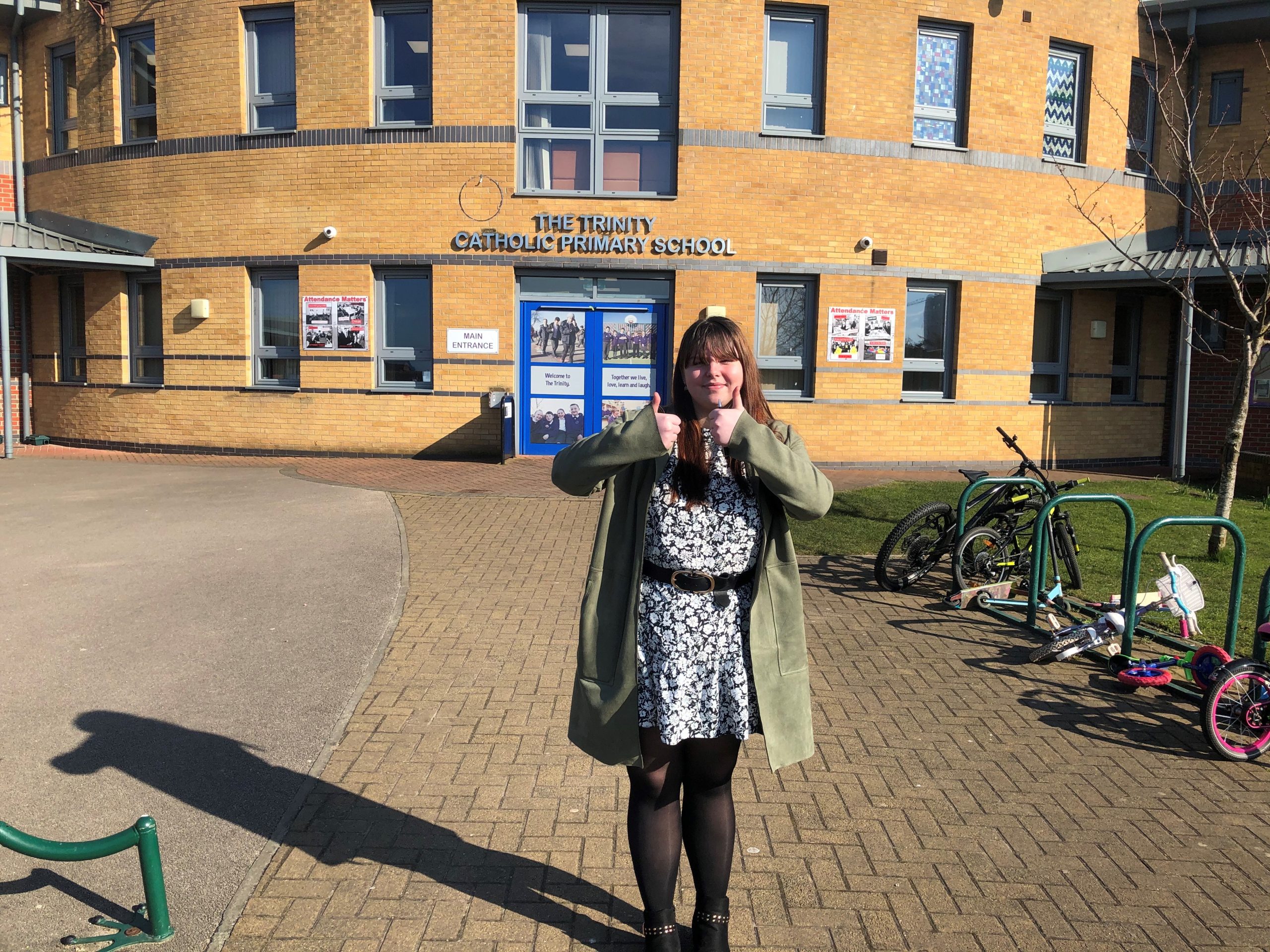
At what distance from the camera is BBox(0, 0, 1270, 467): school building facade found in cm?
1462

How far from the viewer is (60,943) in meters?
3.02

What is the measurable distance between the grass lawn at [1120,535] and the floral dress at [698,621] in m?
4.90

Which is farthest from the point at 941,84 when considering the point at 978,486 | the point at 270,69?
the point at 270,69

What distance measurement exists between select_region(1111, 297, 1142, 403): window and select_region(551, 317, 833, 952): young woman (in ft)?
52.9

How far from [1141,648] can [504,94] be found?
11.7 meters

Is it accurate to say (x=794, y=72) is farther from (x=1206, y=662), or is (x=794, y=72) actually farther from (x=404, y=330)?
(x=1206, y=662)

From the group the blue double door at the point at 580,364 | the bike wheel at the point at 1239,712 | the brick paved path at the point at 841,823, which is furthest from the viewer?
the blue double door at the point at 580,364

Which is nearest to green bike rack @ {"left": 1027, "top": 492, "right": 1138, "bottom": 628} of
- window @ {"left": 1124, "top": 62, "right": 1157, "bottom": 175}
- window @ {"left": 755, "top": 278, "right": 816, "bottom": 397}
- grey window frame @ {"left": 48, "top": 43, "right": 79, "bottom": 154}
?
window @ {"left": 755, "top": 278, "right": 816, "bottom": 397}

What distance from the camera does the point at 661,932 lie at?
2969mm

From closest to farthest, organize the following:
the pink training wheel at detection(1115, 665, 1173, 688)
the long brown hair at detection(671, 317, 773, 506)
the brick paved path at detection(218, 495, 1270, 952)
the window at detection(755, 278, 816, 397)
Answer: the long brown hair at detection(671, 317, 773, 506), the brick paved path at detection(218, 495, 1270, 952), the pink training wheel at detection(1115, 665, 1173, 688), the window at detection(755, 278, 816, 397)

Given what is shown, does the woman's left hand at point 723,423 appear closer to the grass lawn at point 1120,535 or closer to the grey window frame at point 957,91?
the grass lawn at point 1120,535

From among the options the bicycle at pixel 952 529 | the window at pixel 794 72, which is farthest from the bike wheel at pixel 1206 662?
the window at pixel 794 72

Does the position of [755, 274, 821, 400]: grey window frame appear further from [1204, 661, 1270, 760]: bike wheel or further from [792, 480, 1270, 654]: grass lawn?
[1204, 661, 1270, 760]: bike wheel

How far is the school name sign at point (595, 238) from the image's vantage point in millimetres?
14602
